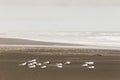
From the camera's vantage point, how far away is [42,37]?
1.23m

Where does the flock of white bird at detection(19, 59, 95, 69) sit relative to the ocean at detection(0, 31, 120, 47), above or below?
below

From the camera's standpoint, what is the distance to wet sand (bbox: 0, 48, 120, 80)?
1176mm

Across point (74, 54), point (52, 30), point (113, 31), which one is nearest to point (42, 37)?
point (52, 30)

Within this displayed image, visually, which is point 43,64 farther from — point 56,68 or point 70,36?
point 70,36

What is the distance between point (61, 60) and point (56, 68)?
4 centimetres

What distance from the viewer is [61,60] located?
119cm

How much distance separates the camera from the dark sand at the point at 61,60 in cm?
118

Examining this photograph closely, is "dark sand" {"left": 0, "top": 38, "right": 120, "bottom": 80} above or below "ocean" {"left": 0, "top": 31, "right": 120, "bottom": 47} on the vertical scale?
below

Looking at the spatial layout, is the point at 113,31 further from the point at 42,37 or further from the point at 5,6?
the point at 5,6

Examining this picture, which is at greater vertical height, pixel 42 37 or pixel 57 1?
pixel 57 1

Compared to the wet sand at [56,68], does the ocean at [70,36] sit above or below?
above

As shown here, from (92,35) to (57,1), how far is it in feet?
0.72

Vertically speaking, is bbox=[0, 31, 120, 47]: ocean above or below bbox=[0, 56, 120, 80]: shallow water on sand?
above

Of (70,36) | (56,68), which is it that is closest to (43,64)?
(56,68)
